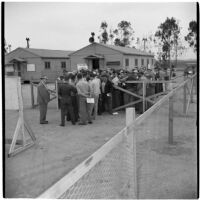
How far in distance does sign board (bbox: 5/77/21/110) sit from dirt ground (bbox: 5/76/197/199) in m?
0.97

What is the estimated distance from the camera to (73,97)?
856cm

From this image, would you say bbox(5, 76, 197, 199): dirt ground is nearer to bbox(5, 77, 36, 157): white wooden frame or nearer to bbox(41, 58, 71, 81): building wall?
bbox(5, 77, 36, 157): white wooden frame

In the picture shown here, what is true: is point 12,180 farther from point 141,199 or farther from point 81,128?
point 81,128

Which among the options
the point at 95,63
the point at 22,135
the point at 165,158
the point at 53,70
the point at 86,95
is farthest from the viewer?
the point at 53,70

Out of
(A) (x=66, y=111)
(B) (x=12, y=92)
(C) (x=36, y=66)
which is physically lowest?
(A) (x=66, y=111)

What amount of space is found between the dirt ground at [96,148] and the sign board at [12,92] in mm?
968

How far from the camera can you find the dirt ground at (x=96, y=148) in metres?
3.99

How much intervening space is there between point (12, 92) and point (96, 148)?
1947mm

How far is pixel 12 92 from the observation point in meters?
5.58

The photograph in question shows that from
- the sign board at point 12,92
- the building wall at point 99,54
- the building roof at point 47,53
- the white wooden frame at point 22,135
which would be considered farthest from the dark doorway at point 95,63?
the sign board at point 12,92

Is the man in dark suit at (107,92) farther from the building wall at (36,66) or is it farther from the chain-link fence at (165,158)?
the building wall at (36,66)

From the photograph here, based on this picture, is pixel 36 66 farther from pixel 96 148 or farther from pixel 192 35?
pixel 192 35

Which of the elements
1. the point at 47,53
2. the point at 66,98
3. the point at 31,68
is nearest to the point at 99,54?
the point at 47,53

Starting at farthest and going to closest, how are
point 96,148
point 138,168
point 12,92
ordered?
point 96,148 → point 12,92 → point 138,168
